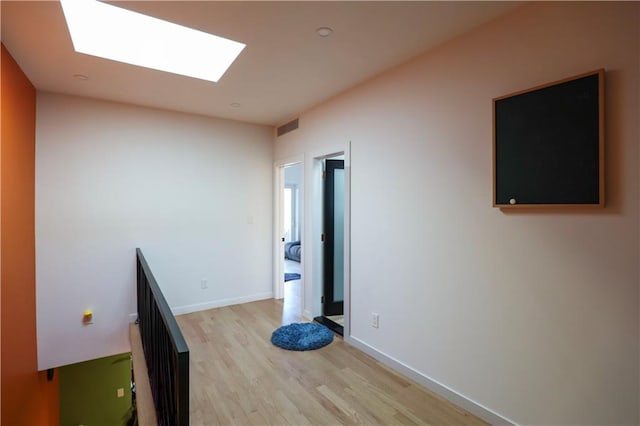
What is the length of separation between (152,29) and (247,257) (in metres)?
2.95

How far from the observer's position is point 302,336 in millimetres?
3387

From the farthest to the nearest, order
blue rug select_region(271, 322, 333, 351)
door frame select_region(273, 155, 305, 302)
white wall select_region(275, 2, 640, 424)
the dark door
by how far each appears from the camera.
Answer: door frame select_region(273, 155, 305, 302), the dark door, blue rug select_region(271, 322, 333, 351), white wall select_region(275, 2, 640, 424)

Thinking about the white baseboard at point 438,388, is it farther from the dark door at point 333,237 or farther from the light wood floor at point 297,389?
the dark door at point 333,237

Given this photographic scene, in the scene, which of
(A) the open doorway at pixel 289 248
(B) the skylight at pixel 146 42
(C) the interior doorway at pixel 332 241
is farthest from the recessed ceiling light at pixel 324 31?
(A) the open doorway at pixel 289 248

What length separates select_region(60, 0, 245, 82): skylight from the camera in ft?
7.71

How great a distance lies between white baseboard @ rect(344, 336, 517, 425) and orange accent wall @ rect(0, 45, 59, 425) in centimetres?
283

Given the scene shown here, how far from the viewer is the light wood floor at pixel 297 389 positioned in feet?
7.08

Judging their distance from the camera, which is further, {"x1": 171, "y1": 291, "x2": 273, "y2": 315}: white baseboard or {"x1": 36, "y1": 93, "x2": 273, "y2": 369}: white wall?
{"x1": 171, "y1": 291, "x2": 273, "y2": 315}: white baseboard

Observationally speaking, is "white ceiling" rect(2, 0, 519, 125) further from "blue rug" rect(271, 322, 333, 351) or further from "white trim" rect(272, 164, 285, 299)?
"blue rug" rect(271, 322, 333, 351)

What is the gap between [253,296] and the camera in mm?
4684

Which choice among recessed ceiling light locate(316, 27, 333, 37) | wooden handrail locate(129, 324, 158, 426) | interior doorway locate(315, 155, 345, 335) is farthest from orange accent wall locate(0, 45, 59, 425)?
interior doorway locate(315, 155, 345, 335)

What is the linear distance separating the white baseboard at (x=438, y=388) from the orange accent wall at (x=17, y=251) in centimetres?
283

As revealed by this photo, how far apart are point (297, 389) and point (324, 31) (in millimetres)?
2601

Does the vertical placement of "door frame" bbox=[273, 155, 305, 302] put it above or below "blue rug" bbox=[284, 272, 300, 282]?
above
